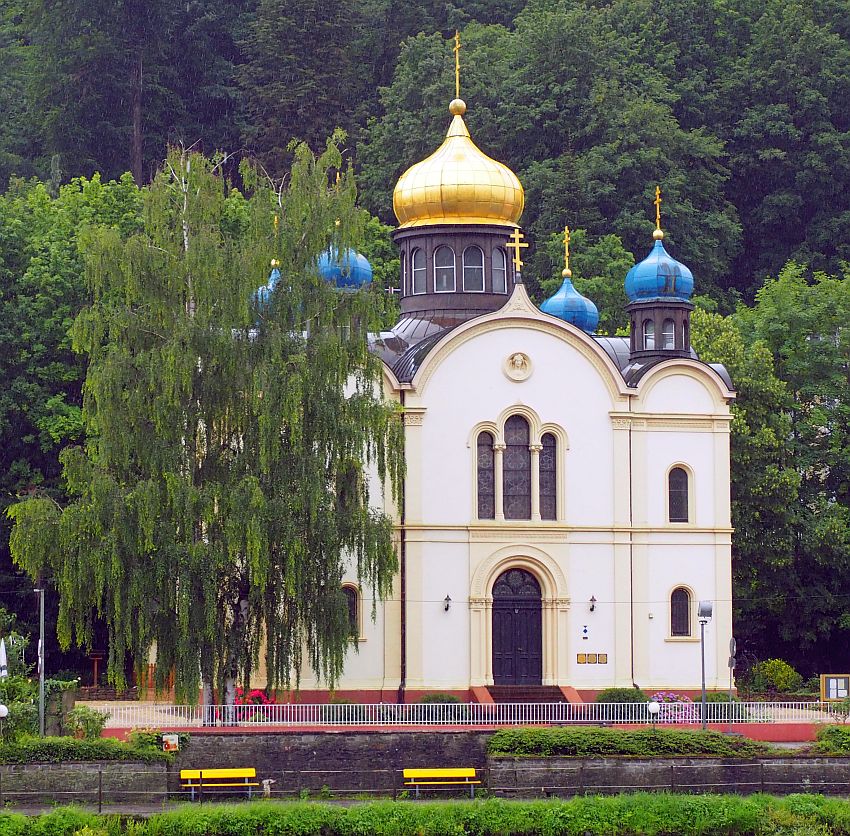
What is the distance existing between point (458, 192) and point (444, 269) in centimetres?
187

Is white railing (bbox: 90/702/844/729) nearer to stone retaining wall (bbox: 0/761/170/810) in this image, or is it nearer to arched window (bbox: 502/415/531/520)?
stone retaining wall (bbox: 0/761/170/810)

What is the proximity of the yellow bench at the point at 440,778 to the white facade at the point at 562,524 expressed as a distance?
9.08m

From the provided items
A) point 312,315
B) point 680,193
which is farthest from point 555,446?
point 680,193

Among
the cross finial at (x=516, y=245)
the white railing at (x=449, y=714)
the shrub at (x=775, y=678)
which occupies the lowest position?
the white railing at (x=449, y=714)

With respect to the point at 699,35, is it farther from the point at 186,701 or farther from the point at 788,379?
the point at 186,701

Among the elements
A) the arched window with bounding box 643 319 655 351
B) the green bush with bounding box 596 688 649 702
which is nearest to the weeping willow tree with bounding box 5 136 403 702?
the green bush with bounding box 596 688 649 702

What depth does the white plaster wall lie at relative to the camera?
48000 millimetres

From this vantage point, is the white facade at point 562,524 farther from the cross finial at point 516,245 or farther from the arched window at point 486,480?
the cross finial at point 516,245

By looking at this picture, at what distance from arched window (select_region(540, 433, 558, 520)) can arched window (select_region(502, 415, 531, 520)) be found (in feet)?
1.11

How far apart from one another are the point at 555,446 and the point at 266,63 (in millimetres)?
37299

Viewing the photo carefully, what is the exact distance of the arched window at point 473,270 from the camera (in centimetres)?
5162

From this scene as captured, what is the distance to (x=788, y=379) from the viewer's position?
5962 cm

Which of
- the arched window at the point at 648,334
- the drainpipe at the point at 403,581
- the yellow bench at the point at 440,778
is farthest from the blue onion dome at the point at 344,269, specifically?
the yellow bench at the point at 440,778

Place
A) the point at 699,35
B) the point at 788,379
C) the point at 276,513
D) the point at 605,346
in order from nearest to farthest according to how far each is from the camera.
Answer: the point at 276,513
the point at 605,346
the point at 788,379
the point at 699,35
